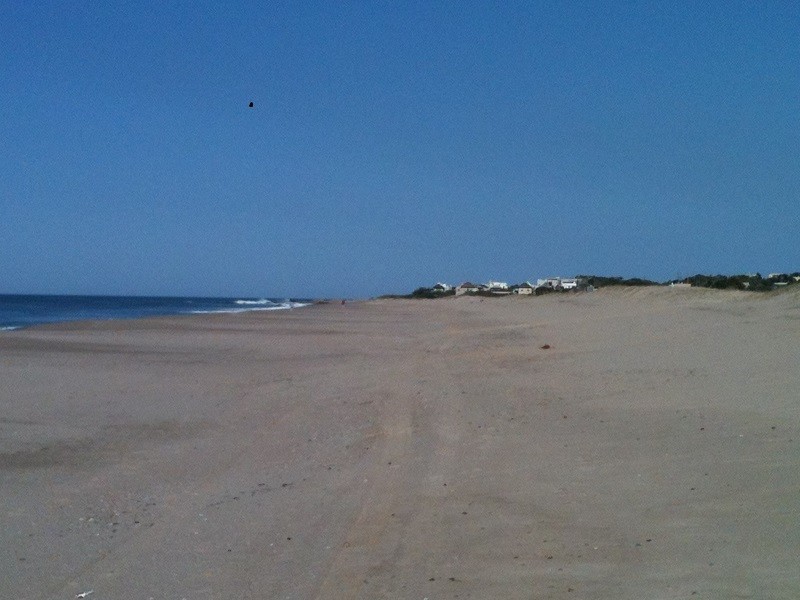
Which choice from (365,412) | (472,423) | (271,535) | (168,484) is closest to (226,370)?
(365,412)

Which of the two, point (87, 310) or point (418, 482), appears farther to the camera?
point (87, 310)

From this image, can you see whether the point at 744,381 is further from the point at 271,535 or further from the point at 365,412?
the point at 271,535

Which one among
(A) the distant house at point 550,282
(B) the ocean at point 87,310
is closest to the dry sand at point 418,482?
(B) the ocean at point 87,310

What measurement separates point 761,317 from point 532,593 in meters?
17.6

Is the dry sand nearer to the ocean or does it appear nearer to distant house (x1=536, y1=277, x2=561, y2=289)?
the ocean

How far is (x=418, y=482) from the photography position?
22.2 ft

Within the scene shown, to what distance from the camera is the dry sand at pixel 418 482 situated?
4.57 meters

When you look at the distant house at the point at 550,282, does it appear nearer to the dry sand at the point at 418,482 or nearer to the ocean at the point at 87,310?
the ocean at the point at 87,310

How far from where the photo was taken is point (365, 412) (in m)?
10.6

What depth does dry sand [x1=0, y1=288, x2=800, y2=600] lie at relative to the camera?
15.0 feet

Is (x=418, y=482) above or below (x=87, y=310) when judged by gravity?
below

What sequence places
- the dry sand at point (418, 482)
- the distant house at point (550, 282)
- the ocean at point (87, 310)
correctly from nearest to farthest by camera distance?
1. the dry sand at point (418, 482)
2. the ocean at point (87, 310)
3. the distant house at point (550, 282)

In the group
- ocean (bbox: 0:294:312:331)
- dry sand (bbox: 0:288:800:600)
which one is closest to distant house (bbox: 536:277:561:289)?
ocean (bbox: 0:294:312:331)

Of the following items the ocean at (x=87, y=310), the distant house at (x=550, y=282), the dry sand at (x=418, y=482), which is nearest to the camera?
the dry sand at (x=418, y=482)
